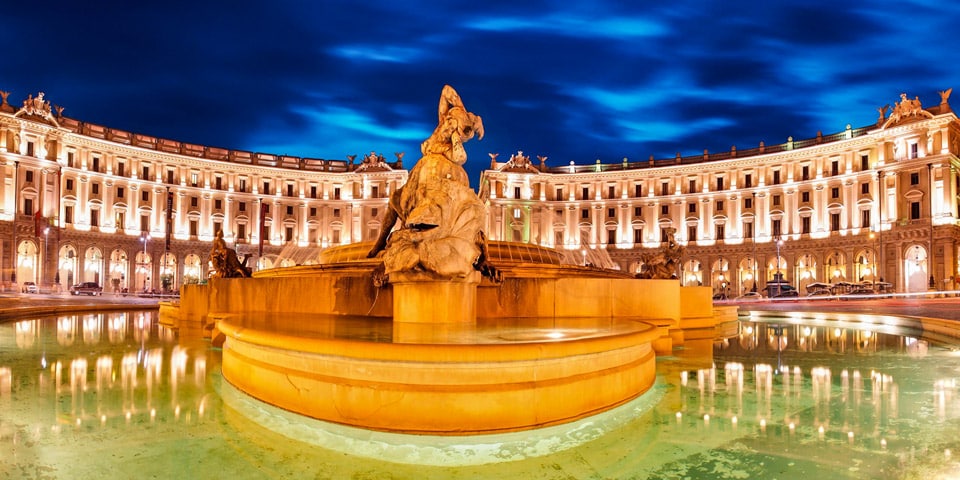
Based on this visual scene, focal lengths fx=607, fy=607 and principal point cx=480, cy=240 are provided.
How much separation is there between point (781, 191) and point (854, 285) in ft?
71.9

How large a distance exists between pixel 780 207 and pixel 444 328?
64795 millimetres

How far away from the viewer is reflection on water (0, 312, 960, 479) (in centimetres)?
420

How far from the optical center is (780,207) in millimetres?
63344

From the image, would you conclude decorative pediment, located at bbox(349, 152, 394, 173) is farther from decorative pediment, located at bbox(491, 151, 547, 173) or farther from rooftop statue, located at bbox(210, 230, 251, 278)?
rooftop statue, located at bbox(210, 230, 251, 278)

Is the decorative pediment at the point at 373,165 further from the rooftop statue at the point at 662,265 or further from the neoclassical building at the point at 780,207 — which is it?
the rooftop statue at the point at 662,265

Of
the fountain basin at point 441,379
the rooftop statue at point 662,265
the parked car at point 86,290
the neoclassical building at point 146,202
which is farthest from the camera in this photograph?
the neoclassical building at point 146,202

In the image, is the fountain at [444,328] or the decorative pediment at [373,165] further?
the decorative pediment at [373,165]

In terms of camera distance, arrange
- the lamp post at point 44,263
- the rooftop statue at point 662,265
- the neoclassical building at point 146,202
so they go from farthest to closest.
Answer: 1. the neoclassical building at point 146,202
2. the lamp post at point 44,263
3. the rooftop statue at point 662,265

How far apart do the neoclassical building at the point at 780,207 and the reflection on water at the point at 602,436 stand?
38.5m

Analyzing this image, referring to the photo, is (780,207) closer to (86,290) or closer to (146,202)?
(86,290)

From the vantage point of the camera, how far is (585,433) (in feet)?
16.9

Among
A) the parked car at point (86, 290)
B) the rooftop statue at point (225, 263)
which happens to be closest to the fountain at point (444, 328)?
the rooftop statue at point (225, 263)

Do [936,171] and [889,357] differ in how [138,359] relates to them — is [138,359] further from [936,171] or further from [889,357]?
[936,171]

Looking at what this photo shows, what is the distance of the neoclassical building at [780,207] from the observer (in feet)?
167
